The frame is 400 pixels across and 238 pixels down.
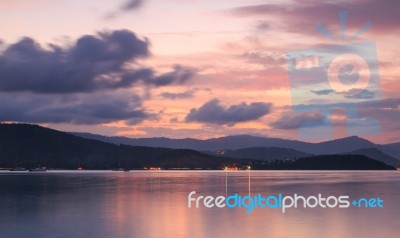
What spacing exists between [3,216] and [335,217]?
2365 centimetres

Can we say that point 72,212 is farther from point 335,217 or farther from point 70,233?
point 335,217

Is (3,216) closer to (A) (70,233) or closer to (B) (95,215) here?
(B) (95,215)

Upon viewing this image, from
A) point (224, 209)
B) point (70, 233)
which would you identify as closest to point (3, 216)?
point (70, 233)

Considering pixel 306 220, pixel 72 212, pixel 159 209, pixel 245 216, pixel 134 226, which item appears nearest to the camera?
pixel 134 226

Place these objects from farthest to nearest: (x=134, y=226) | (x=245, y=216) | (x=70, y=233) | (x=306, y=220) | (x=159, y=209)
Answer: (x=159, y=209) → (x=245, y=216) → (x=306, y=220) → (x=134, y=226) → (x=70, y=233)

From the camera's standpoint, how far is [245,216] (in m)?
41.1

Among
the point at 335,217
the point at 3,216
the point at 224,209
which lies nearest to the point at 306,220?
the point at 335,217

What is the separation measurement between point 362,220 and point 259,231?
31.3 ft

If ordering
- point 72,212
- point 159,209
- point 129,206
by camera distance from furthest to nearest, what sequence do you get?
point 129,206
point 159,209
point 72,212

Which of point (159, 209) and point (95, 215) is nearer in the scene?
point (95, 215)

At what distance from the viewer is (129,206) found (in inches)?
2012

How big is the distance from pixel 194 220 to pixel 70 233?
9.39 metres

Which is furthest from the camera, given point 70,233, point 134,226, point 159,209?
Result: point 159,209

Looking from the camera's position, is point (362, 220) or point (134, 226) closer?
point (134, 226)
